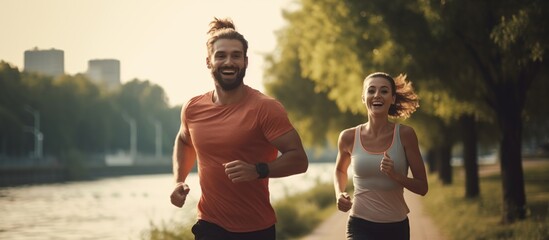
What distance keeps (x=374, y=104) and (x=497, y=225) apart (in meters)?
9.78

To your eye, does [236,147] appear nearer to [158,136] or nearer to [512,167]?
[512,167]

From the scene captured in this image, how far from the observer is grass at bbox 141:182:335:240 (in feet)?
44.7

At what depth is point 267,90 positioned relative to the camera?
116 feet

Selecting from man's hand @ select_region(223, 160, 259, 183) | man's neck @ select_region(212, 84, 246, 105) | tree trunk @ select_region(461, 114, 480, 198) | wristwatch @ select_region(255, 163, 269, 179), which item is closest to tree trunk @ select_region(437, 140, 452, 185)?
tree trunk @ select_region(461, 114, 480, 198)

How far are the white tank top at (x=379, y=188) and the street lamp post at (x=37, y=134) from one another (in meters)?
84.5

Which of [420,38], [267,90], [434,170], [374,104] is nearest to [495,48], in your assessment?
[420,38]

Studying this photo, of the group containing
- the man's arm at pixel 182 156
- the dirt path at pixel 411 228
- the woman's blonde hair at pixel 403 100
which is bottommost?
the dirt path at pixel 411 228

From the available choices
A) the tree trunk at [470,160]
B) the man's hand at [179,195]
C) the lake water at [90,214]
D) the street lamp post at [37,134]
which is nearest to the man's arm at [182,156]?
the man's hand at [179,195]

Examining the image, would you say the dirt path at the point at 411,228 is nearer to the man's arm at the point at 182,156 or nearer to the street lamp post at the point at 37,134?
the man's arm at the point at 182,156

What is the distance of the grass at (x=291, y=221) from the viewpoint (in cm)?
1361

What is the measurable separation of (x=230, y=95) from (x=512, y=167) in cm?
1089

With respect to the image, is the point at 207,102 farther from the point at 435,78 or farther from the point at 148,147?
the point at 148,147

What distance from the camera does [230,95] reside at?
4.87 metres

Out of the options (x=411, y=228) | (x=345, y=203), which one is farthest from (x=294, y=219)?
(x=345, y=203)
